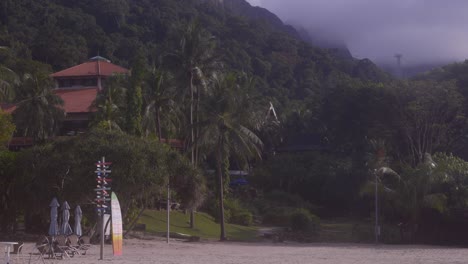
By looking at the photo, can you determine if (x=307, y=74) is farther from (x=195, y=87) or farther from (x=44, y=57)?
(x=195, y=87)

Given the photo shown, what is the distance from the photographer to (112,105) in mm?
41969

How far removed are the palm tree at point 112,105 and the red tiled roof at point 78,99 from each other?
551cm

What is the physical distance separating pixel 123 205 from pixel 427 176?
729 inches

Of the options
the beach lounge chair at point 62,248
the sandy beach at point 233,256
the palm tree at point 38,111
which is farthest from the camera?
the palm tree at point 38,111

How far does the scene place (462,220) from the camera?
39500mm

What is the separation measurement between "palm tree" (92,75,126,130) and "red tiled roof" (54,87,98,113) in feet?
18.1

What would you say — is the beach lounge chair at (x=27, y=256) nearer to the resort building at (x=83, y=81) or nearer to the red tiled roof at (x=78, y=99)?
the red tiled roof at (x=78, y=99)

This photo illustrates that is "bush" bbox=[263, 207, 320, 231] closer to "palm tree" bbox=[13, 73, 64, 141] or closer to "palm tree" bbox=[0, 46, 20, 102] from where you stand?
"palm tree" bbox=[13, 73, 64, 141]

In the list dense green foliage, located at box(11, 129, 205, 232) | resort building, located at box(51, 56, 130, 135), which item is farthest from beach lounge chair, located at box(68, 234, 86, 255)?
resort building, located at box(51, 56, 130, 135)

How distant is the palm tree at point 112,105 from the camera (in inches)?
1582

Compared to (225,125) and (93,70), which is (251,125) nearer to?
(225,125)

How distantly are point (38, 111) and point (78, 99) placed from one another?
31.6 feet

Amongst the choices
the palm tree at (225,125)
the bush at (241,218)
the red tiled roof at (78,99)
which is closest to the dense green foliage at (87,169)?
the palm tree at (225,125)

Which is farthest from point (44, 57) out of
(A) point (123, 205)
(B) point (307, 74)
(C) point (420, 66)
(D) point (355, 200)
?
(C) point (420, 66)
